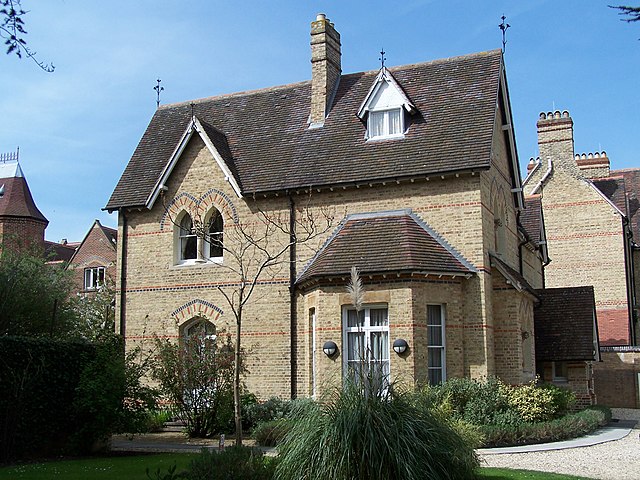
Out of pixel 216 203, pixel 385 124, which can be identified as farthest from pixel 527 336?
pixel 216 203

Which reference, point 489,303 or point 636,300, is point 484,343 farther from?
point 636,300

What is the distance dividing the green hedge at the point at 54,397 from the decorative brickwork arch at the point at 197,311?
510 cm

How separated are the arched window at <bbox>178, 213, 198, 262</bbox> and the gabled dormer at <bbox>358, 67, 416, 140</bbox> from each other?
21.0ft

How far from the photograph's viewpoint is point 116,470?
13883 mm

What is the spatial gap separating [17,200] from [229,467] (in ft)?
143

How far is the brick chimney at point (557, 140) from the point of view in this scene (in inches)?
1479

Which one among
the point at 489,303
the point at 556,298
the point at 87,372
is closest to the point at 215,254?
the point at 87,372

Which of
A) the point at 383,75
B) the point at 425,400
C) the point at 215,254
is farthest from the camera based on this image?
the point at 215,254

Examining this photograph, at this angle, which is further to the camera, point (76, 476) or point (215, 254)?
point (215, 254)

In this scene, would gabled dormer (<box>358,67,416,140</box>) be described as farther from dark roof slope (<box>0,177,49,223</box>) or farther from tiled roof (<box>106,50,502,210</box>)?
dark roof slope (<box>0,177,49,223</box>)

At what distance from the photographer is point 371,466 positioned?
32.6 ft

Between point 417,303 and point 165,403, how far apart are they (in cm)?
895

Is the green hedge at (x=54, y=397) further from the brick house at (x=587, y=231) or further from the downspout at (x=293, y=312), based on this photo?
the brick house at (x=587, y=231)

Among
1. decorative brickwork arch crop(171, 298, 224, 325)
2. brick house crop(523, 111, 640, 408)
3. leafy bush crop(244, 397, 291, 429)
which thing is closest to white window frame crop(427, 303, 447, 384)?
leafy bush crop(244, 397, 291, 429)
